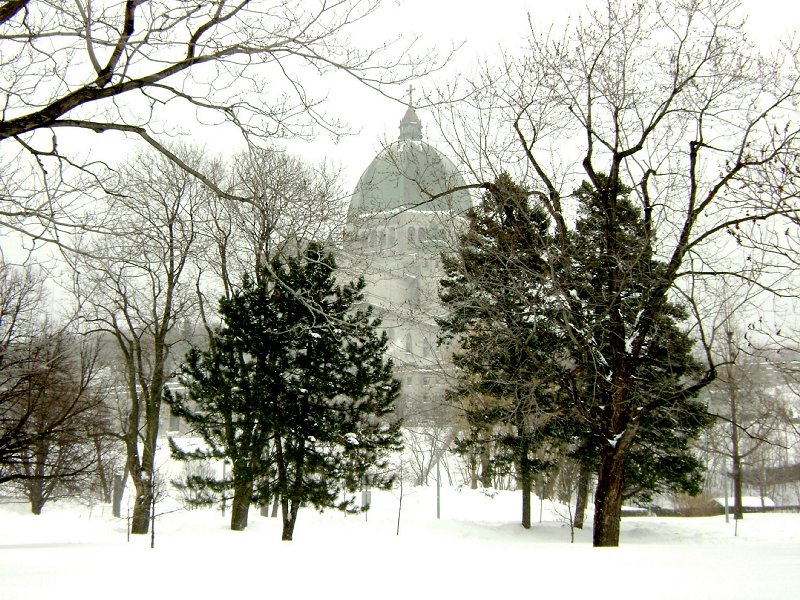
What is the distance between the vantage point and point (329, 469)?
15.0 meters

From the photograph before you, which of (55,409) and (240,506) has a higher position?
(55,409)

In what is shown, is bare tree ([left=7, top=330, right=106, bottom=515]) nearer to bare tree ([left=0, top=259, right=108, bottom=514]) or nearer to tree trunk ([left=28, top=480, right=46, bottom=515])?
bare tree ([left=0, top=259, right=108, bottom=514])

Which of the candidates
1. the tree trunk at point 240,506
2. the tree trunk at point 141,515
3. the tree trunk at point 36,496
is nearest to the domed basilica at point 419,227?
the tree trunk at point 240,506

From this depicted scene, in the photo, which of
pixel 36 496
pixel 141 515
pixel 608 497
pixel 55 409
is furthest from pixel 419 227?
pixel 36 496

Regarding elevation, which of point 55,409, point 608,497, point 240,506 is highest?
point 55,409

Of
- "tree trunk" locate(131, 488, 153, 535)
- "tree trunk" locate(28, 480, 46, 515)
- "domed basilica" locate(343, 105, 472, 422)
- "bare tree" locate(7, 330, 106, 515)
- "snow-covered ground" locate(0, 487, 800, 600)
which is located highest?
"domed basilica" locate(343, 105, 472, 422)

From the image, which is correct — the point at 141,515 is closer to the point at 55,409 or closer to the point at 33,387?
the point at 55,409

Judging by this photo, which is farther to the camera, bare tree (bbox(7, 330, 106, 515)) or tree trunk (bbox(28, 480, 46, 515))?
tree trunk (bbox(28, 480, 46, 515))

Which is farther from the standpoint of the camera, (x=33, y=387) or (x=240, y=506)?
(x=240, y=506)

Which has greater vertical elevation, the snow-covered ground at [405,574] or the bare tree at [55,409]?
the bare tree at [55,409]

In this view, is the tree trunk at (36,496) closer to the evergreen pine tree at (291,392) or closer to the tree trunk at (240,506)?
the tree trunk at (240,506)

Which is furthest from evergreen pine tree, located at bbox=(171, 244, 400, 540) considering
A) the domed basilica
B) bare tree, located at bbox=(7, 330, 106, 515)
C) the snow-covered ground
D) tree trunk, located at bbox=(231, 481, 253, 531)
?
the snow-covered ground

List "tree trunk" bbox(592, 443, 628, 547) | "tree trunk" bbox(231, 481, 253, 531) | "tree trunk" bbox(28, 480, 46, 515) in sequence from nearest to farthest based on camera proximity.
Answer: "tree trunk" bbox(592, 443, 628, 547) → "tree trunk" bbox(231, 481, 253, 531) → "tree trunk" bbox(28, 480, 46, 515)

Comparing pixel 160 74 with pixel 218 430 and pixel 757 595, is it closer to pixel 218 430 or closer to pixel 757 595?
pixel 757 595
